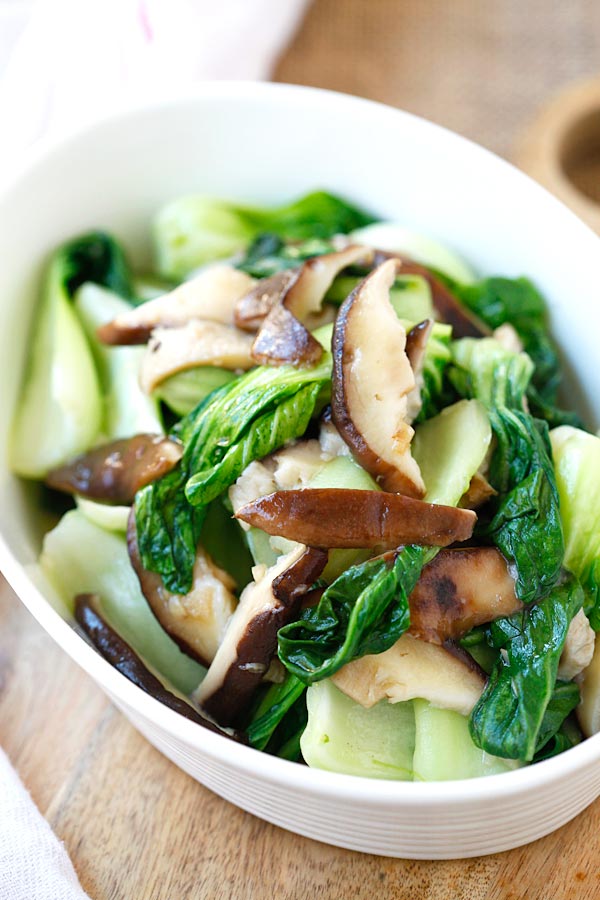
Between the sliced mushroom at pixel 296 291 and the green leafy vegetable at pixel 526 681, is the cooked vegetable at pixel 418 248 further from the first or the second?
the green leafy vegetable at pixel 526 681

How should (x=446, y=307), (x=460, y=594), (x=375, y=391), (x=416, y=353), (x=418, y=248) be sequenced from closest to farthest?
(x=460, y=594) → (x=375, y=391) → (x=416, y=353) → (x=446, y=307) → (x=418, y=248)

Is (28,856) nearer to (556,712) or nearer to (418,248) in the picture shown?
(556,712)

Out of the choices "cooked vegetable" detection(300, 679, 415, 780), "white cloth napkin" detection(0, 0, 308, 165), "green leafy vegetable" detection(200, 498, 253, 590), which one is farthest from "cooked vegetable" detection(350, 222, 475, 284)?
"cooked vegetable" detection(300, 679, 415, 780)

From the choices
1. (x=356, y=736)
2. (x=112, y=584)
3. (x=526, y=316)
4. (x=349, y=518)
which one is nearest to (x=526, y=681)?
(x=356, y=736)

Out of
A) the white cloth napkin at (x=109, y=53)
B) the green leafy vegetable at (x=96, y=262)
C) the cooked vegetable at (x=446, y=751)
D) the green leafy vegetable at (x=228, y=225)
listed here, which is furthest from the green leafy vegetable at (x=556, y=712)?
the white cloth napkin at (x=109, y=53)

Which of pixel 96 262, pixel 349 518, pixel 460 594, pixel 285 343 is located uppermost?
pixel 96 262

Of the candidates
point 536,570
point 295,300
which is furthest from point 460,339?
point 536,570

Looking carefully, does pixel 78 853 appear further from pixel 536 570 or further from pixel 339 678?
pixel 536 570
